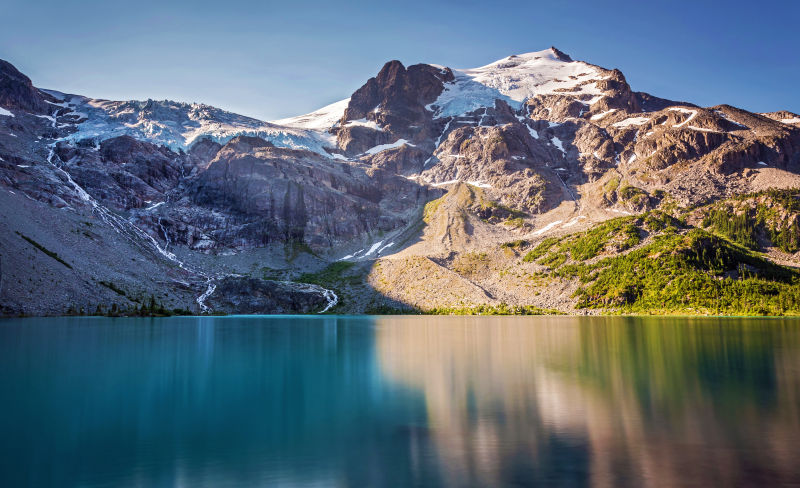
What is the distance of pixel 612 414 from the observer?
17516mm

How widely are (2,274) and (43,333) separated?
35.8 meters

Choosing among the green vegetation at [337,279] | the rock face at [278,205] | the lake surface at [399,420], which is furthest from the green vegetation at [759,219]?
the lake surface at [399,420]

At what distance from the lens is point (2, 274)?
72.2 metres

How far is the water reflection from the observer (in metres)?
12.0

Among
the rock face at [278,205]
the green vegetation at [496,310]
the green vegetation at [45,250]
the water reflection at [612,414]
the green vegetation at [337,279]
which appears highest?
the rock face at [278,205]

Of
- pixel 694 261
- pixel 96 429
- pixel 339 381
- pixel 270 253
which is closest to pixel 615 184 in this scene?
pixel 694 261

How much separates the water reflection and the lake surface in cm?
8

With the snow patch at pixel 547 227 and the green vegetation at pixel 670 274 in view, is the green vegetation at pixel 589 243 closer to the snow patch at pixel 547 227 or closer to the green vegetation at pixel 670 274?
the green vegetation at pixel 670 274

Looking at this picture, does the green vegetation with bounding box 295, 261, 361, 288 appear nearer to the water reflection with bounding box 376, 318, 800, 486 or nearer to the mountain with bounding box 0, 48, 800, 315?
the mountain with bounding box 0, 48, 800, 315

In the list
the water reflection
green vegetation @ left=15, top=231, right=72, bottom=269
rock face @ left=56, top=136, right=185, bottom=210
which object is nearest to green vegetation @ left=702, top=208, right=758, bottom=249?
the water reflection

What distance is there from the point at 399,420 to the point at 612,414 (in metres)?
7.71

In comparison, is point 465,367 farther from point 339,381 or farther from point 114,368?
point 114,368

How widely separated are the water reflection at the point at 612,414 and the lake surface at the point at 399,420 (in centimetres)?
8

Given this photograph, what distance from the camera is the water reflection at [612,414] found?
12039 mm
